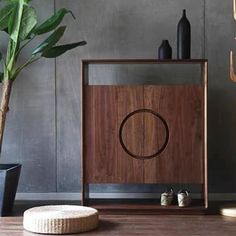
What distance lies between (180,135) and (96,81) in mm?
713

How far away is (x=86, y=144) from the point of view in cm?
271

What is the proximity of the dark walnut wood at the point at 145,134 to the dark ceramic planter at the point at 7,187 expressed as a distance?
0.42 meters

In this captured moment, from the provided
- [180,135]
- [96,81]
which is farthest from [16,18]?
[180,135]

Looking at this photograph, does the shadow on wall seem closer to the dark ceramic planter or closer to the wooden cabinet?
the wooden cabinet

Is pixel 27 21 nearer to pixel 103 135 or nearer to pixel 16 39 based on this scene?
pixel 16 39

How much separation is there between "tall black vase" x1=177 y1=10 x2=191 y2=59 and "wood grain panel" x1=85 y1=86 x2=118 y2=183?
457 mm

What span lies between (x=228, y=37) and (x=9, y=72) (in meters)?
1.41

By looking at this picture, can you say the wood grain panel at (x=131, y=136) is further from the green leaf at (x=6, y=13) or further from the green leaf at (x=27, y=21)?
the green leaf at (x=6, y=13)

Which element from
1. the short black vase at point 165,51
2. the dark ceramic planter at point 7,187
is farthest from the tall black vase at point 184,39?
the dark ceramic planter at point 7,187

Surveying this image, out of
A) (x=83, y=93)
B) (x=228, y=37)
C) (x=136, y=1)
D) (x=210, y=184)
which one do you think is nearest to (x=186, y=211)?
(x=210, y=184)

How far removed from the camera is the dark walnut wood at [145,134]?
8.77ft

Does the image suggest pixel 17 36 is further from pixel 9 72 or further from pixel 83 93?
pixel 83 93

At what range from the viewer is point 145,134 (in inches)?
105

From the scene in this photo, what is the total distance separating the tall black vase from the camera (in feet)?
9.01
